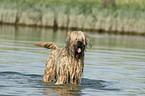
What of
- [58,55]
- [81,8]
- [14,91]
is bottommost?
[14,91]

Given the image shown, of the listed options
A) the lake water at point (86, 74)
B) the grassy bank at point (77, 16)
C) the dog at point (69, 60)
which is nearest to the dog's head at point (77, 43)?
the dog at point (69, 60)

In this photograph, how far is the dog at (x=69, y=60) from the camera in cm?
874

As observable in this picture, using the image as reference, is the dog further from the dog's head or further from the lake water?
the lake water

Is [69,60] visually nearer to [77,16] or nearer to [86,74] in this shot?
[86,74]

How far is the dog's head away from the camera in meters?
8.70

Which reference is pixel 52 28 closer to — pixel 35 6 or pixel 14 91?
pixel 35 6

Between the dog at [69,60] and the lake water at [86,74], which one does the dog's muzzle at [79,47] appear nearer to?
the dog at [69,60]

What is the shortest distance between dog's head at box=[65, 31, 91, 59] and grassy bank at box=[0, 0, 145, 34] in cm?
2069

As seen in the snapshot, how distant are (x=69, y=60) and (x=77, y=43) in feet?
2.01

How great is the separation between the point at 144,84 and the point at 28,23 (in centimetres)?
2224

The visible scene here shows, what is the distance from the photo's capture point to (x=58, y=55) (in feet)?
31.0

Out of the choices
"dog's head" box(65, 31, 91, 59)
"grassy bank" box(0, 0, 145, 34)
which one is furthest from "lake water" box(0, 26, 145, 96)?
"grassy bank" box(0, 0, 145, 34)

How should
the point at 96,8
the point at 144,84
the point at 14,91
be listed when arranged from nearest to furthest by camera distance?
the point at 14,91 → the point at 144,84 → the point at 96,8

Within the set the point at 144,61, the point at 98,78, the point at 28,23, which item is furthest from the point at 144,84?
the point at 28,23
